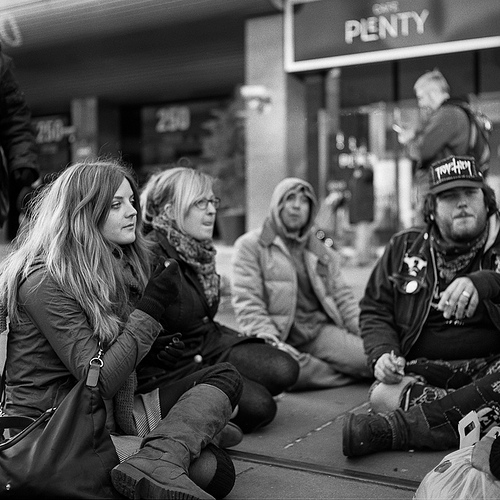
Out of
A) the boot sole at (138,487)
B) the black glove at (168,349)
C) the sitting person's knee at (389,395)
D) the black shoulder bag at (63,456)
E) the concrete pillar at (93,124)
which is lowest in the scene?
the sitting person's knee at (389,395)

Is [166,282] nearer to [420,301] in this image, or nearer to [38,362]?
[38,362]

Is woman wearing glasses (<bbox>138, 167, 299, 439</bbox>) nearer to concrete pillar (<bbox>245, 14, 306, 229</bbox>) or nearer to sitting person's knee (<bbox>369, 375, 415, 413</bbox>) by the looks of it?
sitting person's knee (<bbox>369, 375, 415, 413</bbox>)

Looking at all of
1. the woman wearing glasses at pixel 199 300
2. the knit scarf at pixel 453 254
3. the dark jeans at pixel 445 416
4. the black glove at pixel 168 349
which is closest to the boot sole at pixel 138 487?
the black glove at pixel 168 349

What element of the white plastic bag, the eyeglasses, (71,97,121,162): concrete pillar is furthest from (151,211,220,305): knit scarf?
(71,97,121,162): concrete pillar

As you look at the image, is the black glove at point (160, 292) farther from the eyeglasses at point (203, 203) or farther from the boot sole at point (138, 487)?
the eyeglasses at point (203, 203)

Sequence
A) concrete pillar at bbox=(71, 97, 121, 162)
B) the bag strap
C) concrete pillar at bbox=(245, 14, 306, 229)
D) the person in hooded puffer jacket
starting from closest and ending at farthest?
the bag strap → the person in hooded puffer jacket → concrete pillar at bbox=(245, 14, 306, 229) → concrete pillar at bbox=(71, 97, 121, 162)

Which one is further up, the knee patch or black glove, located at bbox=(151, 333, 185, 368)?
black glove, located at bbox=(151, 333, 185, 368)

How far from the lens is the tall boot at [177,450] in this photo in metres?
2.40

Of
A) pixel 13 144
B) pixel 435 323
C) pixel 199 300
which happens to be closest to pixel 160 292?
pixel 199 300

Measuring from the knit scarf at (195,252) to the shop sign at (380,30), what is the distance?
6.51 m

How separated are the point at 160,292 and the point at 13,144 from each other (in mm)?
2373

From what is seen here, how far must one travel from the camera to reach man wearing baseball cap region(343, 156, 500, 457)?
338 centimetres

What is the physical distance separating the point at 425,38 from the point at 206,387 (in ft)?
25.4

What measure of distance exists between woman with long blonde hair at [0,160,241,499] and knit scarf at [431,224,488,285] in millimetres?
1342
